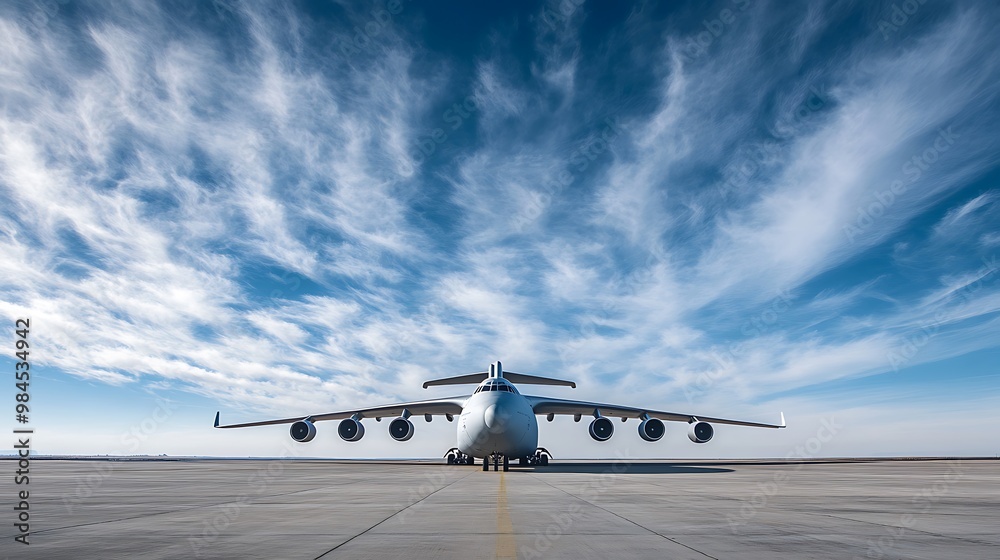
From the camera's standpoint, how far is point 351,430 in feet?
94.2

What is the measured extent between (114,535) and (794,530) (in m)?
7.45

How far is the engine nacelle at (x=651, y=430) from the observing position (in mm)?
28423

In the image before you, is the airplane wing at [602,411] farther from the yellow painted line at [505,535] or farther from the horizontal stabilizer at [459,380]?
the yellow painted line at [505,535]

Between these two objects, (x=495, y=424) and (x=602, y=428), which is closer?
(x=495, y=424)

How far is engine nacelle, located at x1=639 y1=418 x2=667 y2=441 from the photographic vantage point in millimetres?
28423

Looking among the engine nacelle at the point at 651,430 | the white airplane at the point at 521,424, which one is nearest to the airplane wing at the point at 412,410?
the white airplane at the point at 521,424

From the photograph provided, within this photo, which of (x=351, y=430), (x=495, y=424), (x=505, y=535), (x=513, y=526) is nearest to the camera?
(x=505, y=535)

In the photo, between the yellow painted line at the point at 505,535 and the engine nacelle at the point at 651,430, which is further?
the engine nacelle at the point at 651,430

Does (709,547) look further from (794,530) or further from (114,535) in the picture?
(114,535)

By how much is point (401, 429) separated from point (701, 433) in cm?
1499

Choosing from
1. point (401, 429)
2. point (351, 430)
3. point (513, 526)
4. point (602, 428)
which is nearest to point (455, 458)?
point (401, 429)

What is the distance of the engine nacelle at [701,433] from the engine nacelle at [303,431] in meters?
19.2

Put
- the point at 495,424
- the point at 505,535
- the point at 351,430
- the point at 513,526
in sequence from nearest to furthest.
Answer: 1. the point at 505,535
2. the point at 513,526
3. the point at 495,424
4. the point at 351,430

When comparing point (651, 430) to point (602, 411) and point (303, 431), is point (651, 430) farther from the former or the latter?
point (303, 431)
